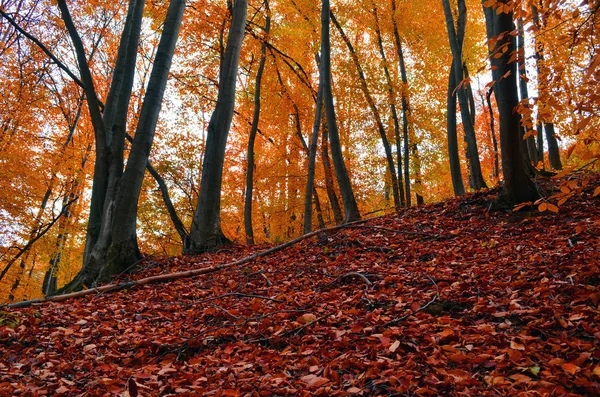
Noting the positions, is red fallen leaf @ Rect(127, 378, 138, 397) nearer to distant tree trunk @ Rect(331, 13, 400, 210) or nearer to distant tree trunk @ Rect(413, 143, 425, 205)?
distant tree trunk @ Rect(331, 13, 400, 210)

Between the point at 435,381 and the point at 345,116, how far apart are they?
40.4ft

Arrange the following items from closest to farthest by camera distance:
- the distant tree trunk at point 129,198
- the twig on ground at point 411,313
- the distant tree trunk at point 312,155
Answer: the twig on ground at point 411,313
the distant tree trunk at point 129,198
the distant tree trunk at point 312,155

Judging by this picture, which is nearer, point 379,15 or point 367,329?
point 367,329

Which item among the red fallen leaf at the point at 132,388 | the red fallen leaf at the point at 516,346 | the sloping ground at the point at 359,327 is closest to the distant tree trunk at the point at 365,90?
the sloping ground at the point at 359,327

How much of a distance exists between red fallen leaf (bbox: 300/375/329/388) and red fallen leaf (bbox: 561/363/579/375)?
1243 millimetres

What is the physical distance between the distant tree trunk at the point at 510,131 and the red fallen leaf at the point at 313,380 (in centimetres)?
428

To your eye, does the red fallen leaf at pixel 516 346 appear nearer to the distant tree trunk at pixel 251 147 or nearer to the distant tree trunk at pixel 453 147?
the distant tree trunk at pixel 453 147

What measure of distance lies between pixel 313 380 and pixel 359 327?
0.80m

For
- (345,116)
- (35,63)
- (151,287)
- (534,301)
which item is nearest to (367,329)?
(534,301)

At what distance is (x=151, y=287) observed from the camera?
5188 millimetres

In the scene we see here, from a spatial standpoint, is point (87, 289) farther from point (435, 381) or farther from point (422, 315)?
point (435, 381)

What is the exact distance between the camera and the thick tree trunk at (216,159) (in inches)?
276

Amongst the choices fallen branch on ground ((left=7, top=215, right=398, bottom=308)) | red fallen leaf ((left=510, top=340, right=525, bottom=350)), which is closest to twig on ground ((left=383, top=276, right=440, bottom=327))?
red fallen leaf ((left=510, top=340, right=525, bottom=350))

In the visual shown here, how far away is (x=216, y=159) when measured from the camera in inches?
279
